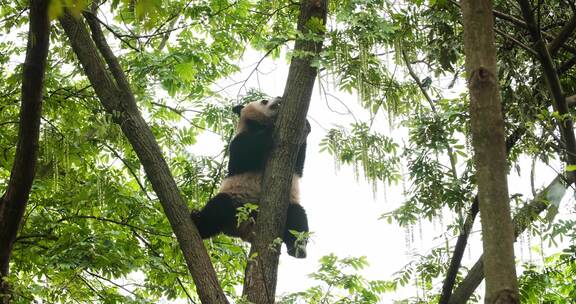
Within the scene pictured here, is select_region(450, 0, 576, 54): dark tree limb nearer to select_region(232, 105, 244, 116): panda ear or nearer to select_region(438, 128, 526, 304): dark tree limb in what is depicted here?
select_region(438, 128, 526, 304): dark tree limb

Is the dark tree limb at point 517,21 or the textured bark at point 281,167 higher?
the dark tree limb at point 517,21

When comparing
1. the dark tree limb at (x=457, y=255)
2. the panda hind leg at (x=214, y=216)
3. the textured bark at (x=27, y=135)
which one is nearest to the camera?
the textured bark at (x=27, y=135)

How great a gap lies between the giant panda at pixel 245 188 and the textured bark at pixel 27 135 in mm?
1867

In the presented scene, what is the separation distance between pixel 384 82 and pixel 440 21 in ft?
2.88

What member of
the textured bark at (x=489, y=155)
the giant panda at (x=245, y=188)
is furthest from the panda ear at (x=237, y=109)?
the textured bark at (x=489, y=155)

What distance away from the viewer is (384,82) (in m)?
6.19

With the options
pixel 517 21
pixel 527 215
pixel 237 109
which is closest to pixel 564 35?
pixel 517 21

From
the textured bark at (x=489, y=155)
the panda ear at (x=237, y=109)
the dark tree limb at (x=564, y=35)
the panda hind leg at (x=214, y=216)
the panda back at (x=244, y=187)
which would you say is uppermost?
the panda ear at (x=237, y=109)

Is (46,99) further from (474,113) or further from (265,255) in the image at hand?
(474,113)

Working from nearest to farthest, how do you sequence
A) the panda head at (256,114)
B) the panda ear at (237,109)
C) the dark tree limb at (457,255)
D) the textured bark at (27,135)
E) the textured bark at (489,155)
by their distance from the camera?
the textured bark at (489,155) → the textured bark at (27,135) → the dark tree limb at (457,255) → the panda ear at (237,109) → the panda head at (256,114)

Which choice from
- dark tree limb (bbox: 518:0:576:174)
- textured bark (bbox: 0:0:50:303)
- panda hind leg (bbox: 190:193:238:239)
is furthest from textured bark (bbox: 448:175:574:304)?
textured bark (bbox: 0:0:50:303)

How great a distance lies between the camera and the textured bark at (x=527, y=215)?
4754 millimetres

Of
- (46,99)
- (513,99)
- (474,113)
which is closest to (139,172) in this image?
(46,99)

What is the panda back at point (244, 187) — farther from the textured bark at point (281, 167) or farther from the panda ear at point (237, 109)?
the textured bark at point (281, 167)
